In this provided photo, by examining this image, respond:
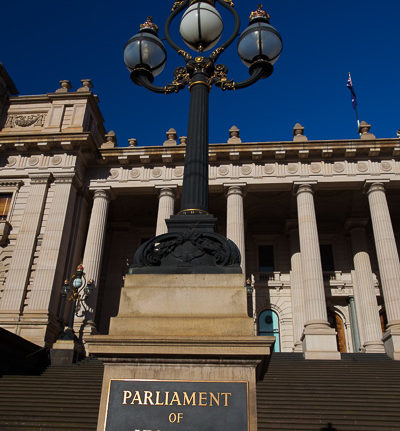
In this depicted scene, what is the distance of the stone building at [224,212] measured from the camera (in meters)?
21.9

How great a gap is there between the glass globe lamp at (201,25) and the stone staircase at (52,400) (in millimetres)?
9088

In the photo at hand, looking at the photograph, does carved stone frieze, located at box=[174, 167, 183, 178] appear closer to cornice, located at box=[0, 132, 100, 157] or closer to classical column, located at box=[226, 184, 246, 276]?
classical column, located at box=[226, 184, 246, 276]

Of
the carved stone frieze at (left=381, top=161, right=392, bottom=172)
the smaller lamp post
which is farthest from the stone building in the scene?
the smaller lamp post

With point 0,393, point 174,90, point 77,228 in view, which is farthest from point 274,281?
point 174,90

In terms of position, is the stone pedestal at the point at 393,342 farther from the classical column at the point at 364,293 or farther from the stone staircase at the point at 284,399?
the classical column at the point at 364,293

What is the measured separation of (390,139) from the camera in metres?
24.3

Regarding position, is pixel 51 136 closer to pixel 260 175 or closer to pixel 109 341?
pixel 260 175

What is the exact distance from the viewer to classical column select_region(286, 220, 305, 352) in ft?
87.7

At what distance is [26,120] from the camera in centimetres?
2633

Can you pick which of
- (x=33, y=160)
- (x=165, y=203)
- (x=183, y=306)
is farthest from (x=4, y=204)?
(x=183, y=306)

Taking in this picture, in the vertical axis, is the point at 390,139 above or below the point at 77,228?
above

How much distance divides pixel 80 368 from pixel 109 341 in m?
13.1

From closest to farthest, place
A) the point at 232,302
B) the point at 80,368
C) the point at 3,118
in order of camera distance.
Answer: the point at 232,302, the point at 80,368, the point at 3,118

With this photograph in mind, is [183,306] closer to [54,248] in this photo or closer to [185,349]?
[185,349]
